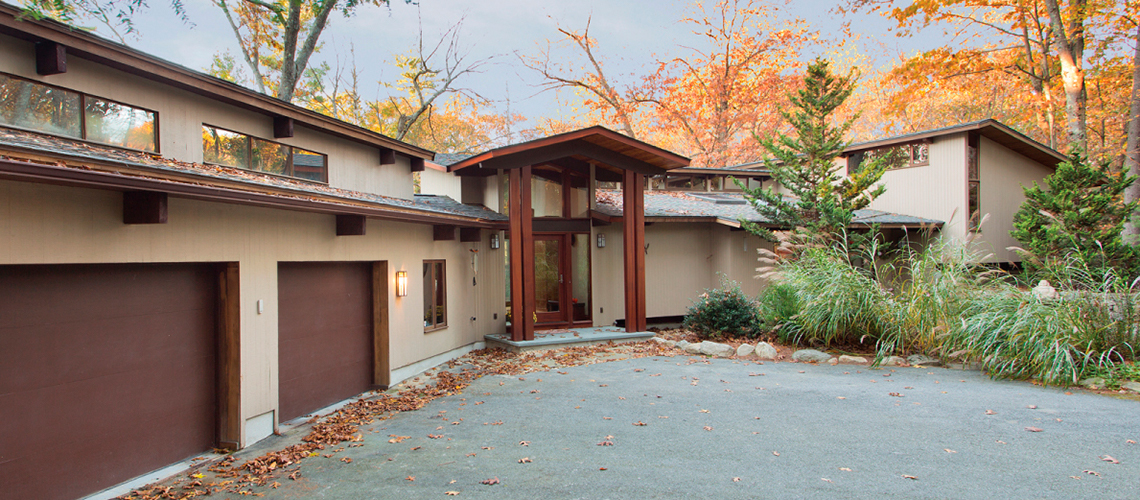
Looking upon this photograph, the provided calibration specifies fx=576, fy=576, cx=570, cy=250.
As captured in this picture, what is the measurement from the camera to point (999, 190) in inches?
595

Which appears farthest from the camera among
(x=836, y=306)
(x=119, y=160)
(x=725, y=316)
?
(x=725, y=316)

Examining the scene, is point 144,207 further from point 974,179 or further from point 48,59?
point 974,179

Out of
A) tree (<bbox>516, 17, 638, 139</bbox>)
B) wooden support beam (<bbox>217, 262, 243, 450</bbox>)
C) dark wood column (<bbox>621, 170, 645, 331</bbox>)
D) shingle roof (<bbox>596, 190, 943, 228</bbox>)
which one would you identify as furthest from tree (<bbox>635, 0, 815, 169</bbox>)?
wooden support beam (<bbox>217, 262, 243, 450</bbox>)

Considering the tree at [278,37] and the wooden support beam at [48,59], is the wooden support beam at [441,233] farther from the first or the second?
the tree at [278,37]

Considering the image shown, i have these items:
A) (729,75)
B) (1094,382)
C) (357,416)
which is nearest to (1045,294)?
(1094,382)

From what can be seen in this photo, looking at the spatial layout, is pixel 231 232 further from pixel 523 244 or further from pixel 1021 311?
pixel 1021 311

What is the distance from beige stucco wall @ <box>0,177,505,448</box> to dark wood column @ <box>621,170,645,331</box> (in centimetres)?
343

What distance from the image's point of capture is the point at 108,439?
4359 mm

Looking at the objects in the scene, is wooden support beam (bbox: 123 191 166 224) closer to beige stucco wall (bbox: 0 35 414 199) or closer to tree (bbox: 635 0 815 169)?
beige stucco wall (bbox: 0 35 414 199)

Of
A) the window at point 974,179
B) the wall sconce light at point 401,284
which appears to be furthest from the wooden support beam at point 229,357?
the window at point 974,179

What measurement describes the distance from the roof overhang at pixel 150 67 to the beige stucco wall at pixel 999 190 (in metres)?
15.4

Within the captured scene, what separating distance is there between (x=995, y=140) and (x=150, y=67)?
18079 mm

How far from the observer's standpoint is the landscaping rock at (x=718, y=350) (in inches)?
384

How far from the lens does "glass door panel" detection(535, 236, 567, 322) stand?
12.1 meters
